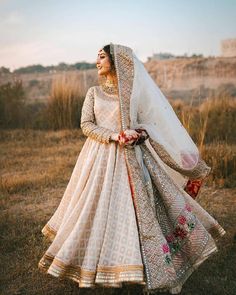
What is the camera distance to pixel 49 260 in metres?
3.13

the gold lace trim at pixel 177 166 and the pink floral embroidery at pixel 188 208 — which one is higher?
the gold lace trim at pixel 177 166

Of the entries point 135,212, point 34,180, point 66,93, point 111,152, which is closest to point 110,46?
point 111,152

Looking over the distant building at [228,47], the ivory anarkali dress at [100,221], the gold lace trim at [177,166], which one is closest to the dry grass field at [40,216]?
the ivory anarkali dress at [100,221]

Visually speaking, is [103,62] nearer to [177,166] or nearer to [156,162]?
[156,162]

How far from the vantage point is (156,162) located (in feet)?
10.7

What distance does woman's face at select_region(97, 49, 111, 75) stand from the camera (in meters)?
3.23

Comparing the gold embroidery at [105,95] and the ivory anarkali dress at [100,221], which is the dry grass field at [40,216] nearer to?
the ivory anarkali dress at [100,221]

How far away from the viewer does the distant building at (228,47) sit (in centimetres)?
4441

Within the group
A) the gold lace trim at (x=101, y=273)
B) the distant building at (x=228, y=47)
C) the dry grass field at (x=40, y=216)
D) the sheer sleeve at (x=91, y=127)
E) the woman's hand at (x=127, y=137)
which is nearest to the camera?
the gold lace trim at (x=101, y=273)

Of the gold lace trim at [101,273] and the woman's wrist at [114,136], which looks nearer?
the gold lace trim at [101,273]

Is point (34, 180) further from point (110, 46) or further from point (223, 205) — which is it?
point (110, 46)

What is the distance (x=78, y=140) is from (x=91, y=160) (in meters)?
6.69

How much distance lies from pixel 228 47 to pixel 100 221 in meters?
45.2

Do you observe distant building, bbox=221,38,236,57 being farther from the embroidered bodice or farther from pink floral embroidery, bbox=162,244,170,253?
pink floral embroidery, bbox=162,244,170,253
